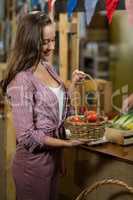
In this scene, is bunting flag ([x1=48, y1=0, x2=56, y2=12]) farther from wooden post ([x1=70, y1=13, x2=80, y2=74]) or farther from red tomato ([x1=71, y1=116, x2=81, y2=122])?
red tomato ([x1=71, y1=116, x2=81, y2=122])

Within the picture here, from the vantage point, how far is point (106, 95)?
107 inches

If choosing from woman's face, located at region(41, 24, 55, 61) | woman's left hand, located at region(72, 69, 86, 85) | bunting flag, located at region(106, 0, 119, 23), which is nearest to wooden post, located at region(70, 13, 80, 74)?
bunting flag, located at region(106, 0, 119, 23)

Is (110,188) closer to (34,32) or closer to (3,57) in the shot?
(34,32)

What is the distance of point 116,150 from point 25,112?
492 millimetres

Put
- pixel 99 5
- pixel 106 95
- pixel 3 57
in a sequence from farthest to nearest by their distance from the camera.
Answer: pixel 3 57
pixel 106 95
pixel 99 5

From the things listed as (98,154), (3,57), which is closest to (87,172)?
(98,154)

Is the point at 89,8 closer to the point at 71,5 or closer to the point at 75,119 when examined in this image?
the point at 71,5

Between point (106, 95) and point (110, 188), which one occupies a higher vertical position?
point (106, 95)

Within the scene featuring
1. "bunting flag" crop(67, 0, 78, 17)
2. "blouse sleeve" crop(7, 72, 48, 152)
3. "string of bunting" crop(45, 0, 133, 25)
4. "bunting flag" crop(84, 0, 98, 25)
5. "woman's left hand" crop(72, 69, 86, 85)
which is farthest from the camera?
"bunting flag" crop(67, 0, 78, 17)

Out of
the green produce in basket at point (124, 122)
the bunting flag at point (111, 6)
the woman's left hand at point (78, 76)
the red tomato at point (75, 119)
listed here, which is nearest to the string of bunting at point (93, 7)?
the bunting flag at point (111, 6)

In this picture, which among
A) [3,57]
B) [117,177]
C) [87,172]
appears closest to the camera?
[117,177]

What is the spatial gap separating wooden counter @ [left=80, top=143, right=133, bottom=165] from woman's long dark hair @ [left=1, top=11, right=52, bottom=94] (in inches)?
20.0

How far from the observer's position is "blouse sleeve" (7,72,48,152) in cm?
186

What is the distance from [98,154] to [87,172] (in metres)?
0.14
